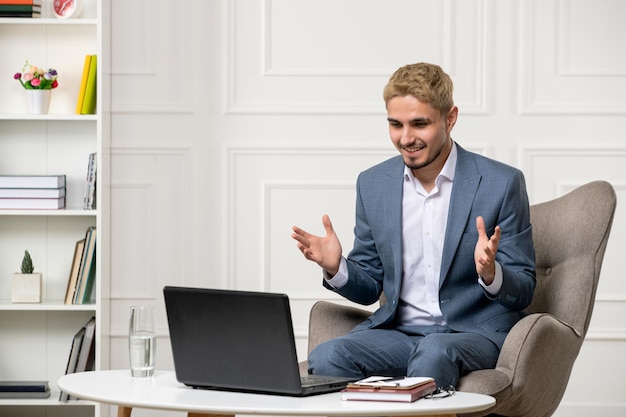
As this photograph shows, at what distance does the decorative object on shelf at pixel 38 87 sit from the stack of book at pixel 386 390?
2201 mm

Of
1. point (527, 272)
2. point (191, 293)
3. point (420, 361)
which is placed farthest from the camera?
point (527, 272)

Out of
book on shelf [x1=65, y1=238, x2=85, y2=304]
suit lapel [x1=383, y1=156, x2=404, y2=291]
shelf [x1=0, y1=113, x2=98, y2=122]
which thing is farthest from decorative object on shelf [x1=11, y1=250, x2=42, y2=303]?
suit lapel [x1=383, y1=156, x2=404, y2=291]

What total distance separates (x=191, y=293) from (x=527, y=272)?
978 millimetres

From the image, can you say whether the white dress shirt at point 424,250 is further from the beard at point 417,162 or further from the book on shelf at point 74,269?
the book on shelf at point 74,269

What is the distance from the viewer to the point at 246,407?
1.82 metres

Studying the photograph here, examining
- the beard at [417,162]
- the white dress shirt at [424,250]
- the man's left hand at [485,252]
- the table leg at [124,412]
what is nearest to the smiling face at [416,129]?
Answer: the beard at [417,162]

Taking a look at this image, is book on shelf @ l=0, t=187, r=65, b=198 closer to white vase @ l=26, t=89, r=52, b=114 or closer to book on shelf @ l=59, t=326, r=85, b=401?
white vase @ l=26, t=89, r=52, b=114

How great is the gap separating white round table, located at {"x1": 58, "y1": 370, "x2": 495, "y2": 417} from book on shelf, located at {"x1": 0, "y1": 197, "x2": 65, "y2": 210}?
165 cm

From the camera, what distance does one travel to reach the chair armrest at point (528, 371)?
92.6 inches

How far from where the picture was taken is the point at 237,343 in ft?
6.57

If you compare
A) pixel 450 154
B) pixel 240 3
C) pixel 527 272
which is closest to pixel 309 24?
pixel 240 3

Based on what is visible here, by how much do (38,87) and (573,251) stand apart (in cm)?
207

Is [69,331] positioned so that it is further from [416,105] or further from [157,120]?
[416,105]

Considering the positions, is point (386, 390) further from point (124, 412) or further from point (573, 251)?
point (573, 251)
